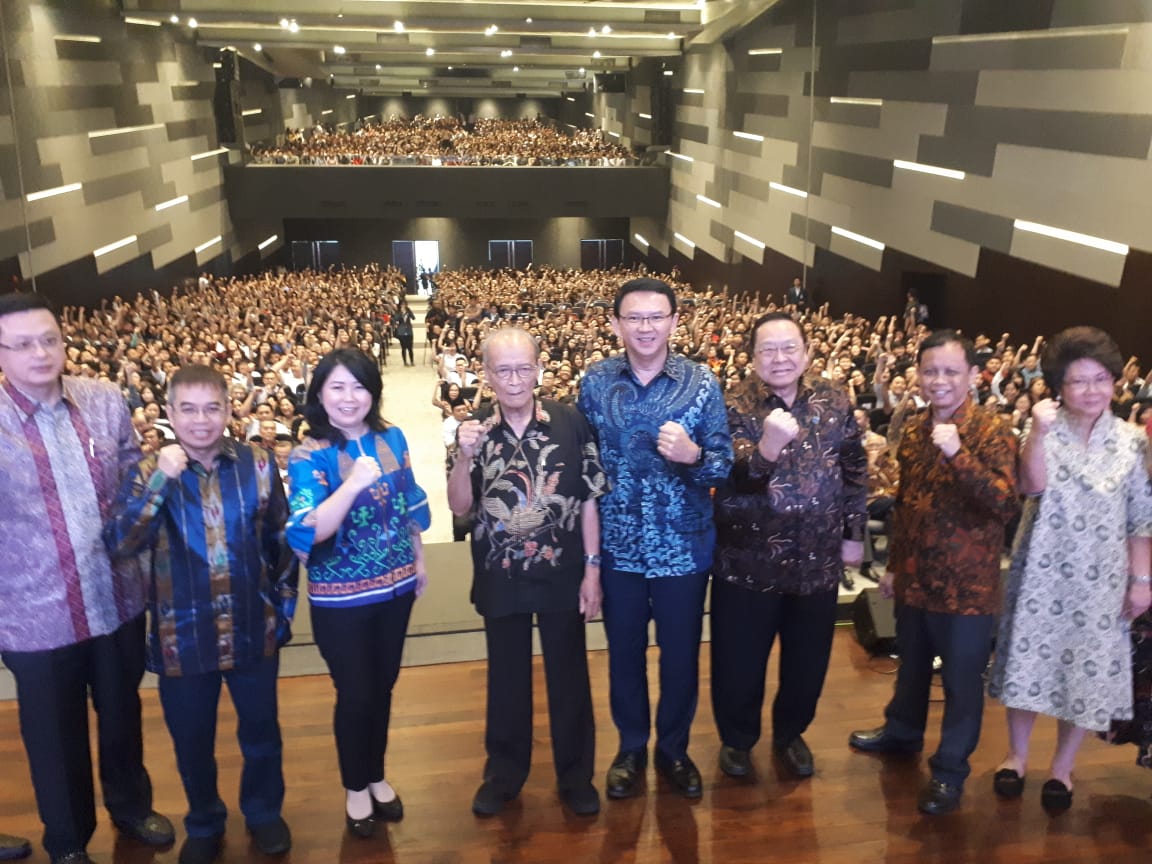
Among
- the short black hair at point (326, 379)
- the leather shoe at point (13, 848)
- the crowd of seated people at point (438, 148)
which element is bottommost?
the leather shoe at point (13, 848)

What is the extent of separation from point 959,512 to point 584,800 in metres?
1.16

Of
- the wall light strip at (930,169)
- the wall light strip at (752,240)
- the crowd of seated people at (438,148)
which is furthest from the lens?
the crowd of seated people at (438,148)

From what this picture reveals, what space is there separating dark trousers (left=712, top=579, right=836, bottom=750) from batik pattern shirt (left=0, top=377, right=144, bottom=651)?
145 centimetres

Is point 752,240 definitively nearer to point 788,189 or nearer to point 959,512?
point 788,189

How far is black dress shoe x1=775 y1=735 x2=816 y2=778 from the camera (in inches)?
94.9

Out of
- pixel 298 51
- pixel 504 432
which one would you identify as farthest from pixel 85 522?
pixel 298 51

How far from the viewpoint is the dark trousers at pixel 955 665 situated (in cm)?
222

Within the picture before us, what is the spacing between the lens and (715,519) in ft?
7.45

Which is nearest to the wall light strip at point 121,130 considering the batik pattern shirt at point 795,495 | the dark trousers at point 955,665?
the batik pattern shirt at point 795,495

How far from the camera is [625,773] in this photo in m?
2.32

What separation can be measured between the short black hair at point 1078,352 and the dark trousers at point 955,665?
61cm

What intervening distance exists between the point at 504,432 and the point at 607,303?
36.5 feet

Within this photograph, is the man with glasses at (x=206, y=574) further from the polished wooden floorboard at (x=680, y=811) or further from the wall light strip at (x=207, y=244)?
the wall light strip at (x=207, y=244)

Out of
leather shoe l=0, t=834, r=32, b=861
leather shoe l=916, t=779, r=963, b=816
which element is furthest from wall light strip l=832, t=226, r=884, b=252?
leather shoe l=0, t=834, r=32, b=861
